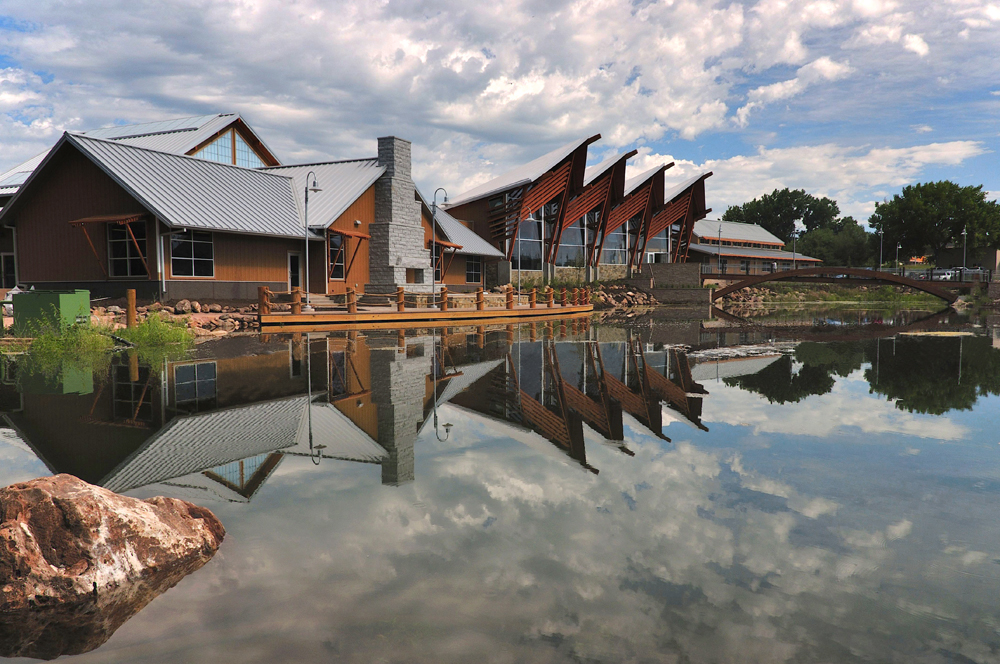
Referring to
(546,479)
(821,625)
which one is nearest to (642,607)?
(821,625)

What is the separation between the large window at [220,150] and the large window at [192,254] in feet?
45.9

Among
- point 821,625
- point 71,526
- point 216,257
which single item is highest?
point 216,257

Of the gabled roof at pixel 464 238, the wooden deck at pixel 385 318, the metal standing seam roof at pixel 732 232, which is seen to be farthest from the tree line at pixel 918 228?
the wooden deck at pixel 385 318

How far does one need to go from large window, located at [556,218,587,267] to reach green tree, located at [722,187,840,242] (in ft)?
244

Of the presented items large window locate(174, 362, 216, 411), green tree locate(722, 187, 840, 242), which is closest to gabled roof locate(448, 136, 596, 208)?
large window locate(174, 362, 216, 411)

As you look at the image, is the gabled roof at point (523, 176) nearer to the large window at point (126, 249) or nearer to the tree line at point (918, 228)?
the large window at point (126, 249)

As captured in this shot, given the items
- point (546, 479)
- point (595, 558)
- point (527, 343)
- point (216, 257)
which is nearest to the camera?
point (595, 558)

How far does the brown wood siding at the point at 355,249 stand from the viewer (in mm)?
31625

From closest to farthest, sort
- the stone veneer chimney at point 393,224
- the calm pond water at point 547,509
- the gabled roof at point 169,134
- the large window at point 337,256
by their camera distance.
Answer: the calm pond water at point 547,509, the large window at point 337,256, the stone veneer chimney at point 393,224, the gabled roof at point 169,134

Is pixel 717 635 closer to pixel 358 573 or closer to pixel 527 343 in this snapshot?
pixel 358 573

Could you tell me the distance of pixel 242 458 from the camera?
7316 mm

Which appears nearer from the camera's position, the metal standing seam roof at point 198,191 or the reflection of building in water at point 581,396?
the reflection of building in water at point 581,396

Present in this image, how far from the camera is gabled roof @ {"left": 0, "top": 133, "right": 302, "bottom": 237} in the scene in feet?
83.7

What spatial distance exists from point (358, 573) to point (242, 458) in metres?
3.27
